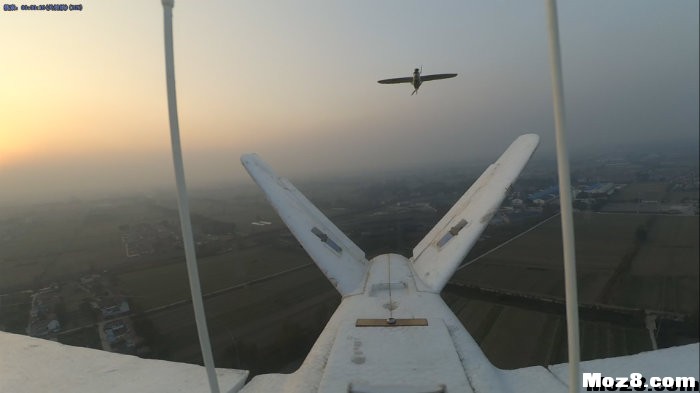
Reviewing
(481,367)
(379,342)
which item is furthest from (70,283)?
(481,367)

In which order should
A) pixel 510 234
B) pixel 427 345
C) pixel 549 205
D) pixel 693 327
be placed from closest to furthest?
pixel 427 345 → pixel 693 327 → pixel 549 205 → pixel 510 234

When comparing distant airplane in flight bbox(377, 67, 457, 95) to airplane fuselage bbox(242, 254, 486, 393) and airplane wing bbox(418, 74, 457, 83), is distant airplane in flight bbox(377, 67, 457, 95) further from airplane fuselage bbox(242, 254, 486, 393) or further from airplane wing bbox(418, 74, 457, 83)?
airplane fuselage bbox(242, 254, 486, 393)

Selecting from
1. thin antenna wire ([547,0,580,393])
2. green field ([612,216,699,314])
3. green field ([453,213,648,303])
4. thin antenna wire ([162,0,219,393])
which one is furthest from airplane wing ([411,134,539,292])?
thin antenna wire ([162,0,219,393])

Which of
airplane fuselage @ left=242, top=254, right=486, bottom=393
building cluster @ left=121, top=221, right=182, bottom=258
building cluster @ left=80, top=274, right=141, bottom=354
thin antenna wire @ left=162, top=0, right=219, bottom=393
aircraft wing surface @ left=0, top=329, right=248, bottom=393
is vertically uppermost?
thin antenna wire @ left=162, top=0, right=219, bottom=393

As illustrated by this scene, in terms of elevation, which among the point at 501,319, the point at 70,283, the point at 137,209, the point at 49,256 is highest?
the point at 137,209

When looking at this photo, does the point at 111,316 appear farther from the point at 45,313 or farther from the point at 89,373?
the point at 89,373

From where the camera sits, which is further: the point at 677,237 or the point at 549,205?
the point at 549,205

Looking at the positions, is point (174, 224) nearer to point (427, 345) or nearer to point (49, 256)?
point (49, 256)
